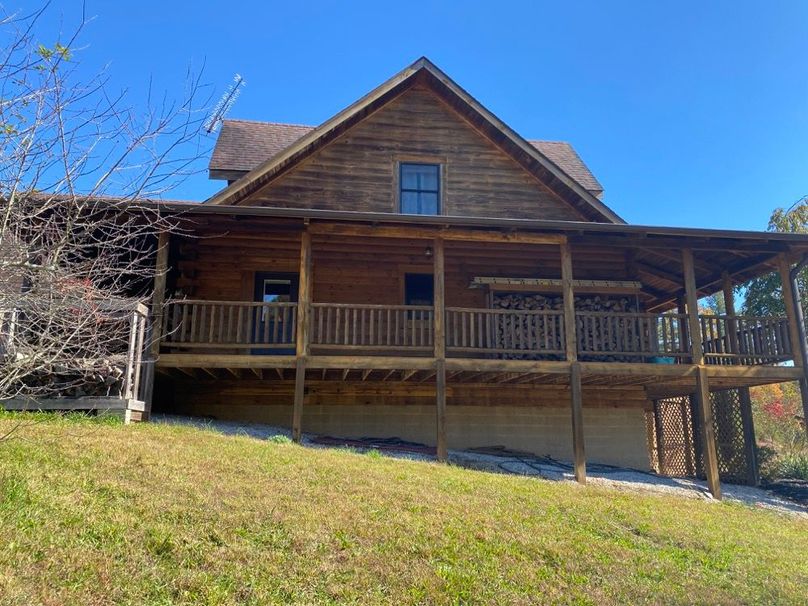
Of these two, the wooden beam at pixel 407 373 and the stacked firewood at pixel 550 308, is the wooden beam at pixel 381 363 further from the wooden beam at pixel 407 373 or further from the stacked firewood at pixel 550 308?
the stacked firewood at pixel 550 308

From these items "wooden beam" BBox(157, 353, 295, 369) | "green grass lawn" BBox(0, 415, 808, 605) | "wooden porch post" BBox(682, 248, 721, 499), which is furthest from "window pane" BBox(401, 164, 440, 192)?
"green grass lawn" BBox(0, 415, 808, 605)

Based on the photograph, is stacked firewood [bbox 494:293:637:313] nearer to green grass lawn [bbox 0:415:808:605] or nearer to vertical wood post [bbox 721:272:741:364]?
vertical wood post [bbox 721:272:741:364]

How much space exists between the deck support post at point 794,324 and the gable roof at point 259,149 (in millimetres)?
5678

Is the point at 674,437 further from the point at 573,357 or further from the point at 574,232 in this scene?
the point at 574,232

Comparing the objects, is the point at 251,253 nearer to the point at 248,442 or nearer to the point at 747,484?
the point at 248,442

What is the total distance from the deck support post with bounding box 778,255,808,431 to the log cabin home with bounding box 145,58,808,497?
45mm

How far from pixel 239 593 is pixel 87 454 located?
337 centimetres

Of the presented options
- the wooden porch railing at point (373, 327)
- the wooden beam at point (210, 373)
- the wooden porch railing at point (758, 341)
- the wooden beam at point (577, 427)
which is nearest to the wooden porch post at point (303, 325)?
the wooden porch railing at point (373, 327)

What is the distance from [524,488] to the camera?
9.28m

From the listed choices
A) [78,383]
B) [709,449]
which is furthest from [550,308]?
[78,383]

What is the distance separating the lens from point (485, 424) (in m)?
15.3

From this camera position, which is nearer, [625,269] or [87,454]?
[87,454]

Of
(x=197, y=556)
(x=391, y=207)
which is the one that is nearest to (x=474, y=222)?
(x=391, y=207)

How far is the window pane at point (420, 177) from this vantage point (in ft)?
52.5
